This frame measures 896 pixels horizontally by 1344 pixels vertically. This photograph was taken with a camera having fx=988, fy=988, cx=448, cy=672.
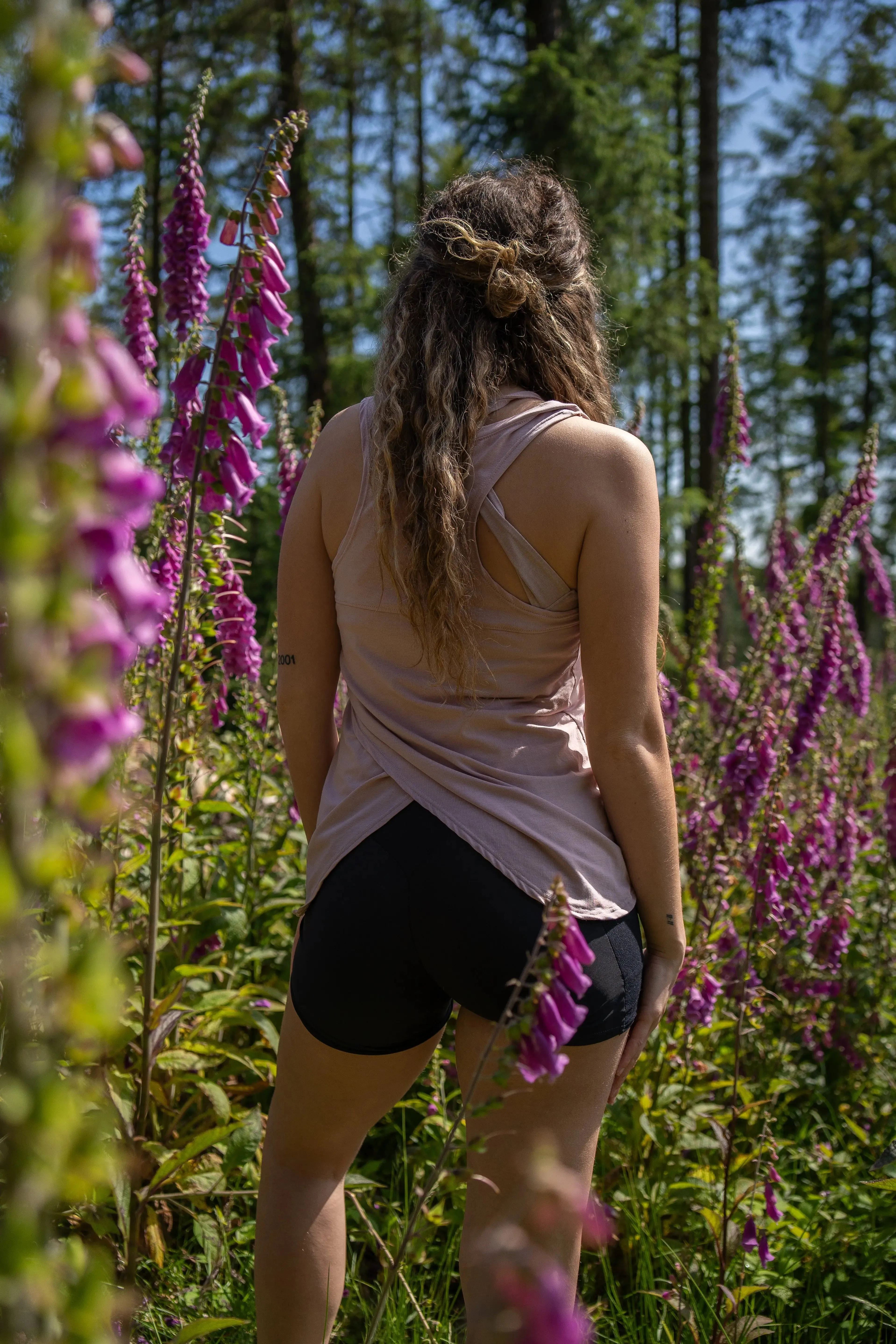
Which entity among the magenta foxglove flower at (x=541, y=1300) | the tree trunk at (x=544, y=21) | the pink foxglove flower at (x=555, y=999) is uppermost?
the tree trunk at (x=544, y=21)

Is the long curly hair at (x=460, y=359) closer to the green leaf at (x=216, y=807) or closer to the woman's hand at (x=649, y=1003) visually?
the woman's hand at (x=649, y=1003)

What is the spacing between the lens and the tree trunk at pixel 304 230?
489 inches

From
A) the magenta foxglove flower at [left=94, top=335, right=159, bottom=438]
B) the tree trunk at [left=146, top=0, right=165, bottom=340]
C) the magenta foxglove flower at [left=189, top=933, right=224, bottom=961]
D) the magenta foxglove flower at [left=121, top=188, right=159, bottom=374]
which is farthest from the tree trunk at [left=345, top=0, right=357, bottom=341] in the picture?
the magenta foxglove flower at [left=94, top=335, right=159, bottom=438]

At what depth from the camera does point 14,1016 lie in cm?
63

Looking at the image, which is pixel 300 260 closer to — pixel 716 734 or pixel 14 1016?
pixel 716 734

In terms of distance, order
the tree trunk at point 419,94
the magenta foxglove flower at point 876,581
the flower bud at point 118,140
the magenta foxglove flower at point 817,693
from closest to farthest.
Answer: the flower bud at point 118,140 < the magenta foxglove flower at point 817,693 < the magenta foxglove flower at point 876,581 < the tree trunk at point 419,94

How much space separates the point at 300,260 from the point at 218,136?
7.46 ft

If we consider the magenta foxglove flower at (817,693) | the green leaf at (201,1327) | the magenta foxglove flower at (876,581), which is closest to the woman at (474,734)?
the green leaf at (201,1327)

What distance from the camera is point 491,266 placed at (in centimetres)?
188

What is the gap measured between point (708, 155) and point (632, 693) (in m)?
12.0

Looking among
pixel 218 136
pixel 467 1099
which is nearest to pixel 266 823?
pixel 467 1099

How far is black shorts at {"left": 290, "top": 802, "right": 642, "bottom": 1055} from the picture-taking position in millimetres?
1688

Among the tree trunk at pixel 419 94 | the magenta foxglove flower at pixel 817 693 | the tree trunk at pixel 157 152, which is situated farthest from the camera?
the tree trunk at pixel 419 94

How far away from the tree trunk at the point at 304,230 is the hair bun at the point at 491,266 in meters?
10.7
